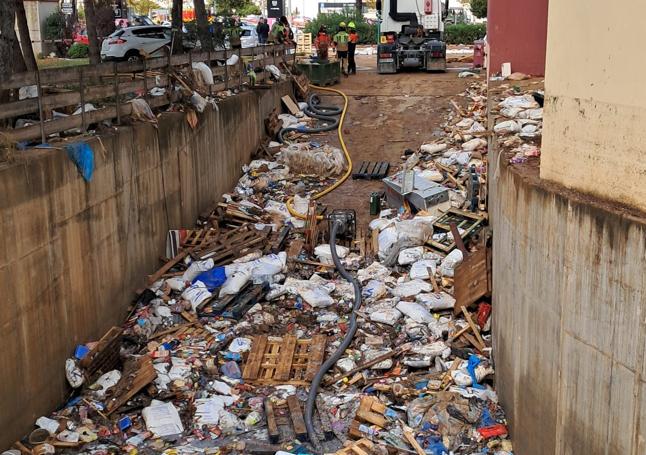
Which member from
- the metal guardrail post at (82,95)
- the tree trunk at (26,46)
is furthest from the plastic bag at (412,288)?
the tree trunk at (26,46)

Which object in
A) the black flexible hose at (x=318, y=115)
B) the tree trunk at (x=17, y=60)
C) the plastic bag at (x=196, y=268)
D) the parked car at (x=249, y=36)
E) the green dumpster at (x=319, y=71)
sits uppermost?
the parked car at (x=249, y=36)

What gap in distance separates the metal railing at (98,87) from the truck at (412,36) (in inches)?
360

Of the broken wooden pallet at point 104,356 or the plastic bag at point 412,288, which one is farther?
the plastic bag at point 412,288

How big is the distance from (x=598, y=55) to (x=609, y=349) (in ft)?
7.78

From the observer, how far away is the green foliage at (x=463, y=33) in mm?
45906

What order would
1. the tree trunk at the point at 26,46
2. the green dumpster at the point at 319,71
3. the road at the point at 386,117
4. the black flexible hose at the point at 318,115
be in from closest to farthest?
the tree trunk at the point at 26,46
the road at the point at 386,117
the black flexible hose at the point at 318,115
the green dumpster at the point at 319,71

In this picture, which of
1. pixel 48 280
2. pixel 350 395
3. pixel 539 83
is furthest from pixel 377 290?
pixel 539 83

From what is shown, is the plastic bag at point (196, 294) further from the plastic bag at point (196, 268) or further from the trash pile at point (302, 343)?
the plastic bag at point (196, 268)

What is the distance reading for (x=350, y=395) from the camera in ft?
31.8

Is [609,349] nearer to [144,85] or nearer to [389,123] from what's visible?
[144,85]

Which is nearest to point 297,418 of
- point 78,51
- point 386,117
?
point 386,117

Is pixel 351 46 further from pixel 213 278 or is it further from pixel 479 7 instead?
pixel 479 7

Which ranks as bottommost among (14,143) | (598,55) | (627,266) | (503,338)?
(503,338)

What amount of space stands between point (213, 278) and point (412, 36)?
1717 centimetres
